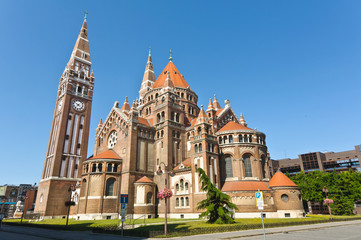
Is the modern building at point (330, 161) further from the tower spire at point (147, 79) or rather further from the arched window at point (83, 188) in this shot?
the arched window at point (83, 188)

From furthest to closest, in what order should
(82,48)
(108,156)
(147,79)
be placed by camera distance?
(147,79)
(82,48)
(108,156)

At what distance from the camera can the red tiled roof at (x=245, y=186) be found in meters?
36.7

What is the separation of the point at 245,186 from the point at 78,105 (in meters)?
45.0

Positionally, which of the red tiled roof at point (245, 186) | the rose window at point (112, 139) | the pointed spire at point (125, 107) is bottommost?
the red tiled roof at point (245, 186)

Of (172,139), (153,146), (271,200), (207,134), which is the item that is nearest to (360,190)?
(271,200)

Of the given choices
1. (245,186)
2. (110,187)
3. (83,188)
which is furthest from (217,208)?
(83,188)

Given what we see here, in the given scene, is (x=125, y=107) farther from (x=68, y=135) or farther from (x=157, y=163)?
(x=157, y=163)

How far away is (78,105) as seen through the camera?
59.9 m

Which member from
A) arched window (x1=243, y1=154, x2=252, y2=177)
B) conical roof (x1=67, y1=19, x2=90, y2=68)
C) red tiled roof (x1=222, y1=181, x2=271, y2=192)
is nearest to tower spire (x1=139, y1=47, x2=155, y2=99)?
conical roof (x1=67, y1=19, x2=90, y2=68)

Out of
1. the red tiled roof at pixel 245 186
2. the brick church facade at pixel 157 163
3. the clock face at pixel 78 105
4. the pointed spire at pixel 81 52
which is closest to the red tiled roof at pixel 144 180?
the brick church facade at pixel 157 163

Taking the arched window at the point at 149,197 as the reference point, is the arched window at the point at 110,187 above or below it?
above

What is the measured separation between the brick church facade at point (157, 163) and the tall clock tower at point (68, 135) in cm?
21

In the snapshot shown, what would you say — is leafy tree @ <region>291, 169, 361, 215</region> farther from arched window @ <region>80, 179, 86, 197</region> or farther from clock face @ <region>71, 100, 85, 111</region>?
clock face @ <region>71, 100, 85, 111</region>

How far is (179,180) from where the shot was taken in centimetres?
4100
